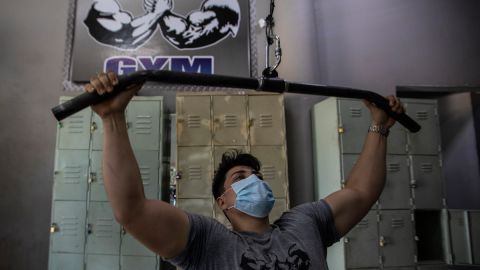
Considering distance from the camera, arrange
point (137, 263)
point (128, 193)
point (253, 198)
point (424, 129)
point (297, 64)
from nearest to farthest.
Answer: point (128, 193) < point (253, 198) < point (137, 263) < point (424, 129) < point (297, 64)

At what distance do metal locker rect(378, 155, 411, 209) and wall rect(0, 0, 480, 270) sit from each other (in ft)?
2.58

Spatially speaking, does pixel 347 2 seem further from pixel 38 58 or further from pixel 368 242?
pixel 38 58

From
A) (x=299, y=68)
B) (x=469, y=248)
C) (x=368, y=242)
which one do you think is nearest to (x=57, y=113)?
(x=368, y=242)

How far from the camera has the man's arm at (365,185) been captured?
1.48 metres

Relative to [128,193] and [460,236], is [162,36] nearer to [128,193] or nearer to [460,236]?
[128,193]

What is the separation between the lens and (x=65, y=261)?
3.31 metres

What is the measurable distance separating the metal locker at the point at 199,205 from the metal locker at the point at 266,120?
0.68 m

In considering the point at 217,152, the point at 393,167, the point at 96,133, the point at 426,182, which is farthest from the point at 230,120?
the point at 426,182

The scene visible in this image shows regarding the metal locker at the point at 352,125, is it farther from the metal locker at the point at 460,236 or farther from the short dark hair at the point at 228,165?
the short dark hair at the point at 228,165

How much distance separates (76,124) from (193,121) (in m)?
1.09

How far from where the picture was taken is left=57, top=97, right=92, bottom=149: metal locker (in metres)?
3.46

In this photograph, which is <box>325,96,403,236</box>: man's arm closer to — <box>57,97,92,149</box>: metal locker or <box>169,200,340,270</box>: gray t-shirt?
<box>169,200,340,270</box>: gray t-shirt

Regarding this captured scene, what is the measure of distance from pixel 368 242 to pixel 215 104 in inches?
73.3

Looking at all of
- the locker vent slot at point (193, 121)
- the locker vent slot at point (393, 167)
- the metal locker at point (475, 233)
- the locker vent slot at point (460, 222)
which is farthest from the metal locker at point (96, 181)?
the metal locker at point (475, 233)
